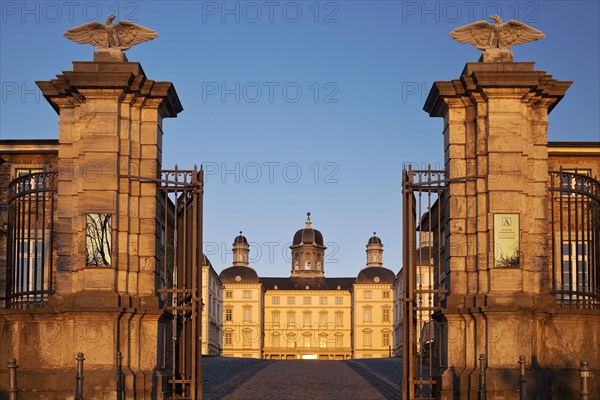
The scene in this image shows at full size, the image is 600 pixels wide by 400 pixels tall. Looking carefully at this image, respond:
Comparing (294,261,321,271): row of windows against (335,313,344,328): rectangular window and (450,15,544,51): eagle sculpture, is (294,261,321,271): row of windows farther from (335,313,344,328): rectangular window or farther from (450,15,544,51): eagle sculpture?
(450,15,544,51): eagle sculpture

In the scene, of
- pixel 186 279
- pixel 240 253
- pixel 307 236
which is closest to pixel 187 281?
pixel 186 279

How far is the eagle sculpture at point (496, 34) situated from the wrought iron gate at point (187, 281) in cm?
556

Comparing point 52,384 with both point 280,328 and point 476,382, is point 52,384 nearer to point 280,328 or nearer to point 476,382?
point 476,382

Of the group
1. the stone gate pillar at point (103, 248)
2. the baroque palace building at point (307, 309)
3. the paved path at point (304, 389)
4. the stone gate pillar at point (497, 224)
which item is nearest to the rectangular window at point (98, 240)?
the stone gate pillar at point (103, 248)

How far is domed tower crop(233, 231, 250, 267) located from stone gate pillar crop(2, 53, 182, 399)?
111089 mm

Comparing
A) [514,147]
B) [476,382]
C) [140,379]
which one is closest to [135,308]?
[140,379]

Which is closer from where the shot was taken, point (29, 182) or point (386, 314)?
point (29, 182)

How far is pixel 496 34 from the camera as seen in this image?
728 inches

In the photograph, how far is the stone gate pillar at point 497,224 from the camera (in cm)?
1731

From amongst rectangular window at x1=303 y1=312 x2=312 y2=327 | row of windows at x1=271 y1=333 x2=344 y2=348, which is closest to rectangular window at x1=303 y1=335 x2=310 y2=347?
row of windows at x1=271 y1=333 x2=344 y2=348

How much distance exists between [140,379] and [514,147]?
310 inches

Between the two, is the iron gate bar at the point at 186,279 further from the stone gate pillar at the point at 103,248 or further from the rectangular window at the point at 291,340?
the rectangular window at the point at 291,340

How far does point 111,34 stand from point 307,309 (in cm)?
11537

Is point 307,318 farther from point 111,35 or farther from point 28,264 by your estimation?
point 111,35
